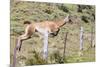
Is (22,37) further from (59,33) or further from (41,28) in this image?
(59,33)

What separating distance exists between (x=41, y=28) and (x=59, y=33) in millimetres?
189

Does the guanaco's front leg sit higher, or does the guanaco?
the guanaco

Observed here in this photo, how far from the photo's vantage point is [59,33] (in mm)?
1864

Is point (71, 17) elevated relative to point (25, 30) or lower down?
elevated

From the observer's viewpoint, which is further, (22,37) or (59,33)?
(59,33)

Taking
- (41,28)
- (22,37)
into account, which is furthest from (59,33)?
(22,37)

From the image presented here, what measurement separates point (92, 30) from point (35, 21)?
→ 0.62 metres

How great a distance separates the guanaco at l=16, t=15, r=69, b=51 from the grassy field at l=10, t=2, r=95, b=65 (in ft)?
0.11

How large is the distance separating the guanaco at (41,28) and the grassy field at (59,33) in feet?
0.11

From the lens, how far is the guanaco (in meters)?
1.74

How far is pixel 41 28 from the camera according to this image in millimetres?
1806

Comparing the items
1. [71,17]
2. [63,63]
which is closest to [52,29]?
[71,17]
